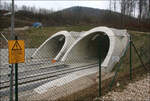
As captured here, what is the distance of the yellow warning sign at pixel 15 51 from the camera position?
2307 mm

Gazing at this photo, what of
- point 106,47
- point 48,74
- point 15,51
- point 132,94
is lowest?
point 132,94

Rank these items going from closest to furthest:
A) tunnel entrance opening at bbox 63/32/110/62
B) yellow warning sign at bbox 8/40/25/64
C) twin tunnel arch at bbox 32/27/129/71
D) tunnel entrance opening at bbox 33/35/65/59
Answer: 1. yellow warning sign at bbox 8/40/25/64
2. tunnel entrance opening at bbox 33/35/65/59
3. twin tunnel arch at bbox 32/27/129/71
4. tunnel entrance opening at bbox 63/32/110/62

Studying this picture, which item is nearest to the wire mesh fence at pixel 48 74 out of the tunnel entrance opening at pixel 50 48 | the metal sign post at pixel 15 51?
the tunnel entrance opening at pixel 50 48

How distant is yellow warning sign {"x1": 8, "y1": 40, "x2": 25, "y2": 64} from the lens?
90.8 inches

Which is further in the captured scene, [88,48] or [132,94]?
[88,48]

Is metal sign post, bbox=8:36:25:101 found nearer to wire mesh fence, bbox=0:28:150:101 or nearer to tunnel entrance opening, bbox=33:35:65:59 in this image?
wire mesh fence, bbox=0:28:150:101

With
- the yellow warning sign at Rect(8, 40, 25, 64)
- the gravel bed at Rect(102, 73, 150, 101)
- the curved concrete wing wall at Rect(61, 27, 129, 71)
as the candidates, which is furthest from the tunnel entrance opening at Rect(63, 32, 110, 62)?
the yellow warning sign at Rect(8, 40, 25, 64)

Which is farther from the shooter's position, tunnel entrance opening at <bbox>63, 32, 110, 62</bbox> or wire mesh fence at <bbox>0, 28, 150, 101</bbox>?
tunnel entrance opening at <bbox>63, 32, 110, 62</bbox>

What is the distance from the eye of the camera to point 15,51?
235 cm

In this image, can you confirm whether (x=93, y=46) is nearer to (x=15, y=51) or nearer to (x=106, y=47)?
(x=106, y=47)

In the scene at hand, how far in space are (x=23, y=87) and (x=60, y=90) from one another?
1946 mm

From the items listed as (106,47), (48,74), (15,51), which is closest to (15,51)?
(15,51)

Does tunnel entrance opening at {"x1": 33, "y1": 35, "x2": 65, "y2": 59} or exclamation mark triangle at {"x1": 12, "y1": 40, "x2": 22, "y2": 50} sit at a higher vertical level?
exclamation mark triangle at {"x1": 12, "y1": 40, "x2": 22, "y2": 50}

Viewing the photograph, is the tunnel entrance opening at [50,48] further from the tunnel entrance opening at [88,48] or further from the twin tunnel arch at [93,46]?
the tunnel entrance opening at [88,48]
